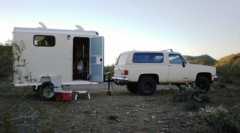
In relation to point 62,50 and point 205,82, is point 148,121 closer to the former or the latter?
point 62,50

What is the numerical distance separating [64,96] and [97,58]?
209 centimetres

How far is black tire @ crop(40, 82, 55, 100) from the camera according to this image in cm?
1491

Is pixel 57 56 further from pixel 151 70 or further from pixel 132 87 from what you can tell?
pixel 132 87

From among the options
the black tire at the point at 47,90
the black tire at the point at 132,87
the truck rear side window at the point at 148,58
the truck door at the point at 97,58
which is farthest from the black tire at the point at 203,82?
the black tire at the point at 47,90

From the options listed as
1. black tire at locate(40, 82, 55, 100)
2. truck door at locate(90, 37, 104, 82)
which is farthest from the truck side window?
black tire at locate(40, 82, 55, 100)

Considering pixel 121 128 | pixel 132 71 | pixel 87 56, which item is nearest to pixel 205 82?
pixel 132 71

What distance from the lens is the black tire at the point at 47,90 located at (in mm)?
14914

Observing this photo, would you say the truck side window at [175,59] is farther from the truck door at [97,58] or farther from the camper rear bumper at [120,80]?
the truck door at [97,58]

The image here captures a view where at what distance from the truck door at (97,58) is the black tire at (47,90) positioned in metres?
1.85

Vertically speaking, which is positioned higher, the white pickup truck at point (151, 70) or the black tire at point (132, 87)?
the white pickup truck at point (151, 70)

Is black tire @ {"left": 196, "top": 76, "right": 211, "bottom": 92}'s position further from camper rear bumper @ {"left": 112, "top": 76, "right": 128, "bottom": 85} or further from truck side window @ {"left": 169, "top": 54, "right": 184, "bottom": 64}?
camper rear bumper @ {"left": 112, "top": 76, "right": 128, "bottom": 85}

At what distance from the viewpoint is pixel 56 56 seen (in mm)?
15219

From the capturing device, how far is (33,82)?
14.9 m

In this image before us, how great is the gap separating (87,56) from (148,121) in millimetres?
6502
